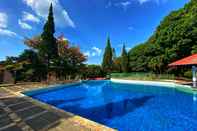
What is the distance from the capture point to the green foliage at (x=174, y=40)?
76.6ft

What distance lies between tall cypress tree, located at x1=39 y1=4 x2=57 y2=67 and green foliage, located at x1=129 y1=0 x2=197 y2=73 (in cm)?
1604

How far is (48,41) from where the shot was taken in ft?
82.4

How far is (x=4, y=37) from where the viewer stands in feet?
86.5

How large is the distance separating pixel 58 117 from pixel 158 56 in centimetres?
2332

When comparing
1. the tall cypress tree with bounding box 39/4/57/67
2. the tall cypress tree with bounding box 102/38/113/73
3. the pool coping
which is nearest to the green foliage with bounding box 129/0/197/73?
the pool coping

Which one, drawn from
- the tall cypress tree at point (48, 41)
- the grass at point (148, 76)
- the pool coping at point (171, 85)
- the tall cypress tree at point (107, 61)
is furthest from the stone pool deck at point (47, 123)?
the tall cypress tree at point (107, 61)

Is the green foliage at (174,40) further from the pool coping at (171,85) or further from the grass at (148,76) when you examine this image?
the pool coping at (171,85)

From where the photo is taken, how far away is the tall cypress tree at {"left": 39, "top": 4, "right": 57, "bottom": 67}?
24984mm

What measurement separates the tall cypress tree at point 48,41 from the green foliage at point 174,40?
16.0 metres

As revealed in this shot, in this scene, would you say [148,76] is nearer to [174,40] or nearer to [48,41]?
[174,40]

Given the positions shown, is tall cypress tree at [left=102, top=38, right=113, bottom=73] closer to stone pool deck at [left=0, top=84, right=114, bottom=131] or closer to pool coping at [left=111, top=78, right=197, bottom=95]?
pool coping at [left=111, top=78, right=197, bottom=95]

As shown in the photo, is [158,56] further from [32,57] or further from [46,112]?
[46,112]

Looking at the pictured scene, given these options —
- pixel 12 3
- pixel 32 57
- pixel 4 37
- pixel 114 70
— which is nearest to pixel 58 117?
pixel 12 3

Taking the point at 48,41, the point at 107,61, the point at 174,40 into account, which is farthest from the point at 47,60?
the point at 174,40
